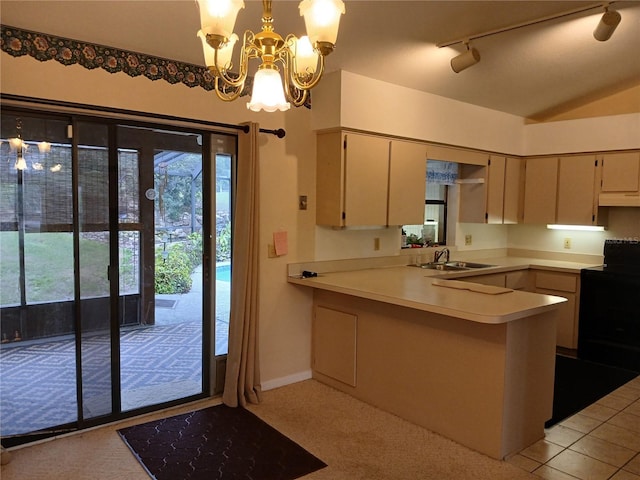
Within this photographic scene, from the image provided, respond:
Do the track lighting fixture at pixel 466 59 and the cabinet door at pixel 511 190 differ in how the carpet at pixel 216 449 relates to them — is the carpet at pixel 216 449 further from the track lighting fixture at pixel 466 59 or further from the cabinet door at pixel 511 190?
the cabinet door at pixel 511 190

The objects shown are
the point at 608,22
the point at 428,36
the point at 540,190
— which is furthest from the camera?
the point at 540,190

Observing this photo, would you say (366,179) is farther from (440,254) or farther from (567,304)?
(567,304)

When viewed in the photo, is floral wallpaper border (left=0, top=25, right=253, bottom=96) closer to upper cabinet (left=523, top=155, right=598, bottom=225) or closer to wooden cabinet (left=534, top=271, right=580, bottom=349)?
upper cabinet (left=523, top=155, right=598, bottom=225)

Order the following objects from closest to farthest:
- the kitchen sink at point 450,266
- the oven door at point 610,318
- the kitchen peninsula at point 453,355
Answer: the kitchen peninsula at point 453,355
the oven door at point 610,318
the kitchen sink at point 450,266

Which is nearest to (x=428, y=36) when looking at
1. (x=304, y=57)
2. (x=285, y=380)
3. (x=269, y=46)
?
(x=304, y=57)

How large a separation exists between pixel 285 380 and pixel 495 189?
2872 millimetres

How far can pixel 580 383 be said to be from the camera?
13.0 feet

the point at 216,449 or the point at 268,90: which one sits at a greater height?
the point at 268,90

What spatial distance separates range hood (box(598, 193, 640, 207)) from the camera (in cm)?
447

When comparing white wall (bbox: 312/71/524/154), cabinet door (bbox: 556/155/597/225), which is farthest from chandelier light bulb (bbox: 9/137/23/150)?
cabinet door (bbox: 556/155/597/225)

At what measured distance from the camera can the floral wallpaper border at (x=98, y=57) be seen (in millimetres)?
2646

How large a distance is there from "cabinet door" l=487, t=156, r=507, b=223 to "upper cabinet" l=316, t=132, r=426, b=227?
1118 mm

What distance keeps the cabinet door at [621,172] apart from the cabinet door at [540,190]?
0.46 meters

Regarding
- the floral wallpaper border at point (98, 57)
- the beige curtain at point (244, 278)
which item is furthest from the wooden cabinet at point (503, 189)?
the floral wallpaper border at point (98, 57)
